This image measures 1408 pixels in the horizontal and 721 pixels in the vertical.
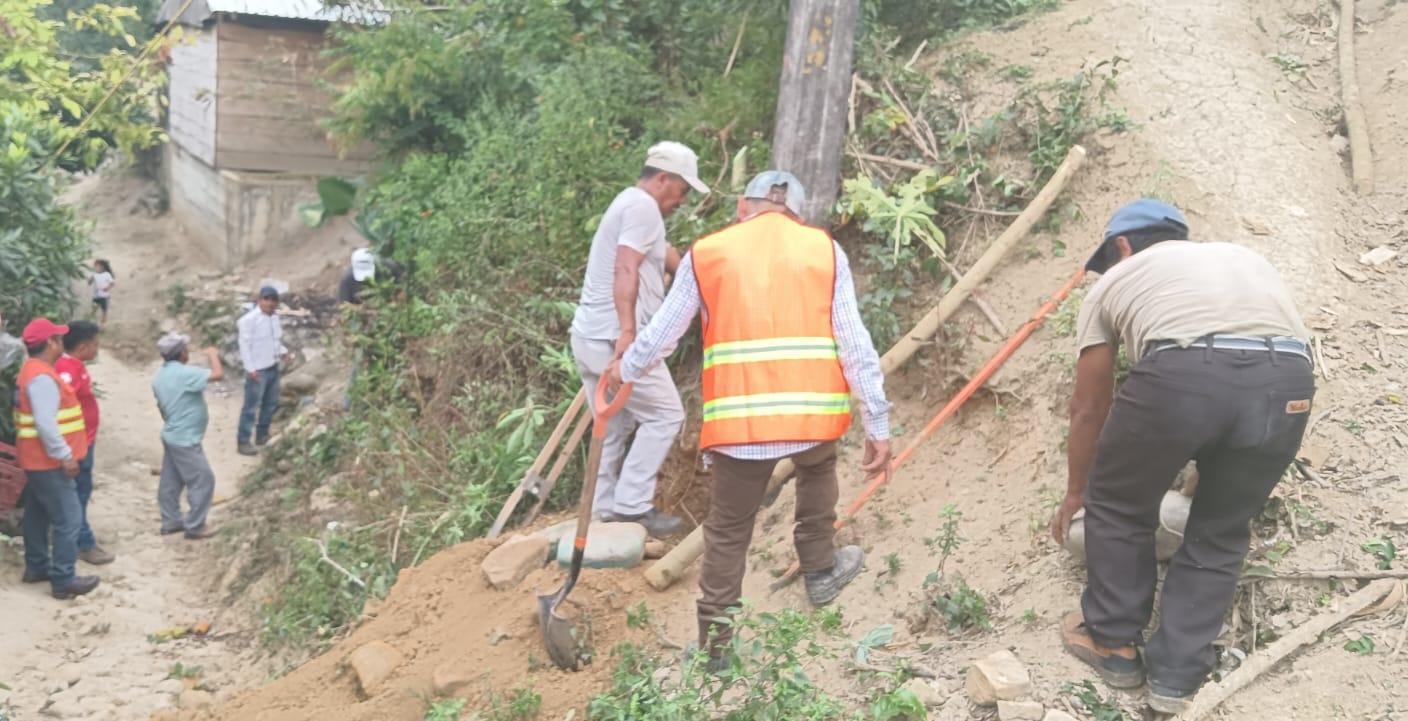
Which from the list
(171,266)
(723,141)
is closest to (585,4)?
(723,141)

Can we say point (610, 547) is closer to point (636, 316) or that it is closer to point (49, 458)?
point (636, 316)

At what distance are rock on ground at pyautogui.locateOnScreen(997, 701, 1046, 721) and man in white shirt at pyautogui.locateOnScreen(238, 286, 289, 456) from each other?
8365 mm

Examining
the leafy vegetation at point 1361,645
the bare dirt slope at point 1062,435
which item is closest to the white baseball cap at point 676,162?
the bare dirt slope at point 1062,435

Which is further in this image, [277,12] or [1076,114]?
[277,12]

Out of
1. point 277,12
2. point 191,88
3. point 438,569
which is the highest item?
point 277,12

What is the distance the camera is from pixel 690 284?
4230 millimetres

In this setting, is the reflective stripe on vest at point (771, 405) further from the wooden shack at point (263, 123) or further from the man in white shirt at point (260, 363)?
the wooden shack at point (263, 123)

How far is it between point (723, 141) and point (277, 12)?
10.6 metres

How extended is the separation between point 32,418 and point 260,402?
3547mm

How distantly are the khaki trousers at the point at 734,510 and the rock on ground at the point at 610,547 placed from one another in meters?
1.00

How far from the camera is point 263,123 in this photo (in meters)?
15.8

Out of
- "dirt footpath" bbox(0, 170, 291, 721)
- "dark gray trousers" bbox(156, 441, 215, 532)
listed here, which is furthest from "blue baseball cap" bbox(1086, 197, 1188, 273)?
"dark gray trousers" bbox(156, 441, 215, 532)

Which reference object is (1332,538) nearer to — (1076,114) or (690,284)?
(690,284)

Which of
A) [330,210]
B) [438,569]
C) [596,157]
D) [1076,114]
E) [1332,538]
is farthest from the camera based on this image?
[330,210]
